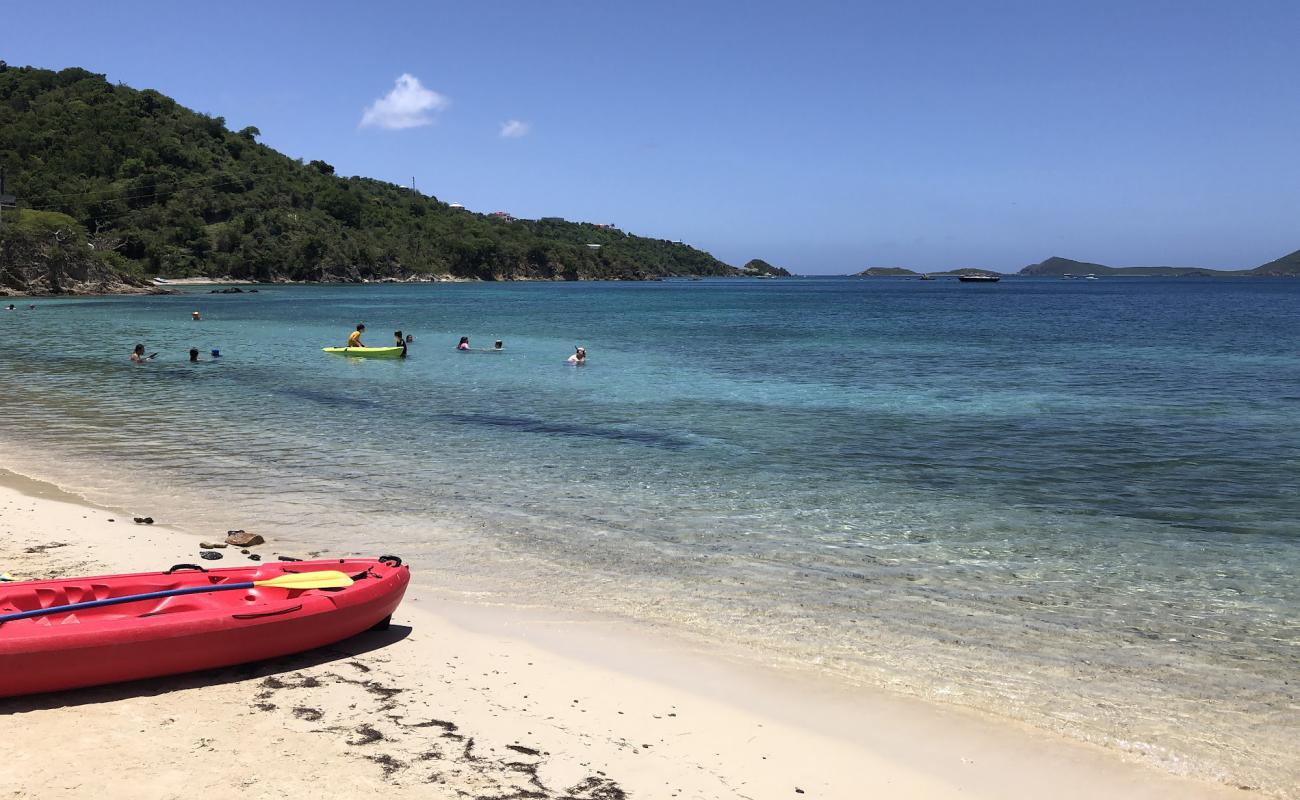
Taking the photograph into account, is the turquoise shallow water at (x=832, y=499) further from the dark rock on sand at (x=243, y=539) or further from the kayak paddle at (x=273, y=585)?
the kayak paddle at (x=273, y=585)

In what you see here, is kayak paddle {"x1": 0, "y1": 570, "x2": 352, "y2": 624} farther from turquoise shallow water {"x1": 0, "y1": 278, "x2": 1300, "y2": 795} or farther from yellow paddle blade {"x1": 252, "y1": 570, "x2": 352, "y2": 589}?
turquoise shallow water {"x1": 0, "y1": 278, "x2": 1300, "y2": 795}

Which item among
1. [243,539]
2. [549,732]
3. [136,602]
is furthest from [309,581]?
[243,539]

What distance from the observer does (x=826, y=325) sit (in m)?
62.7

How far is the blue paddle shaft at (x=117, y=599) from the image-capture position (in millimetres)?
5992

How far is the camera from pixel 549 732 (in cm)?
565

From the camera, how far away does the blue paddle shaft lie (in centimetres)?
599

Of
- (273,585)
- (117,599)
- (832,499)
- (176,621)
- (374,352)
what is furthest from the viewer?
(374,352)

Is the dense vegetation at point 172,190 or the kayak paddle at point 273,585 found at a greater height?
the dense vegetation at point 172,190

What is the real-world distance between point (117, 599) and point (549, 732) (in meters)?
3.42

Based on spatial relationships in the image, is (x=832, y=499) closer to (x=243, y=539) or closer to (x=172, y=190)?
(x=243, y=539)

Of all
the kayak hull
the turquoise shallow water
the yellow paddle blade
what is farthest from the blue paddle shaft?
the kayak hull

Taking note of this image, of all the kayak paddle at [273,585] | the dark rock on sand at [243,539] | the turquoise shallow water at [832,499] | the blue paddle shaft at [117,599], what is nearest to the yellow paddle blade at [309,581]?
the kayak paddle at [273,585]

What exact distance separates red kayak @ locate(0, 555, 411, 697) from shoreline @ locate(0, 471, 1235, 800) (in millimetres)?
188

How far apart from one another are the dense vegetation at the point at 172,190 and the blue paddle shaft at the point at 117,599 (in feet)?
338
